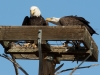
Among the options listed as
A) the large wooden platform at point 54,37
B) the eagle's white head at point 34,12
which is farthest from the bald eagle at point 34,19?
the large wooden platform at point 54,37

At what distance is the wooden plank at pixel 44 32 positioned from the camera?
4.64m

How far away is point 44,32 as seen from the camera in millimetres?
4711

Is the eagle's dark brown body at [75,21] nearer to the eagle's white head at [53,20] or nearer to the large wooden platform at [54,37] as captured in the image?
the eagle's white head at [53,20]

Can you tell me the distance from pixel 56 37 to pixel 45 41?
171 millimetres

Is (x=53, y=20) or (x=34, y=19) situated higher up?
(x=34, y=19)

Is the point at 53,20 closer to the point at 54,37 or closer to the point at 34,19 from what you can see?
the point at 34,19

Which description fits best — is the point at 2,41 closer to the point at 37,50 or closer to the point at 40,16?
the point at 37,50

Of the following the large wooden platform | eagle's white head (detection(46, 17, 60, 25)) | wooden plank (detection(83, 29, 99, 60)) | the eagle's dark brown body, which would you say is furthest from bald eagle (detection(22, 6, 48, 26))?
wooden plank (detection(83, 29, 99, 60))

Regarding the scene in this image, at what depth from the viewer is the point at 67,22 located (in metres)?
6.74

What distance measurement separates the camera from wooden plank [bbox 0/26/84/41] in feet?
15.2

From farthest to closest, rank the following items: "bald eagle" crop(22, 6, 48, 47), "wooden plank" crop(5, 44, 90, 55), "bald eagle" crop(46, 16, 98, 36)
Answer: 1. "bald eagle" crop(22, 6, 48, 47)
2. "bald eagle" crop(46, 16, 98, 36)
3. "wooden plank" crop(5, 44, 90, 55)

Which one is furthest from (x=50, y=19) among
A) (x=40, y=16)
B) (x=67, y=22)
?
(x=67, y=22)

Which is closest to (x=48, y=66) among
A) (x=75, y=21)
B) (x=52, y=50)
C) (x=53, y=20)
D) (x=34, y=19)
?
(x=52, y=50)

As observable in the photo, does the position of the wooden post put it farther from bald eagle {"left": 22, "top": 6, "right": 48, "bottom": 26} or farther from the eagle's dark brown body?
bald eagle {"left": 22, "top": 6, "right": 48, "bottom": 26}
